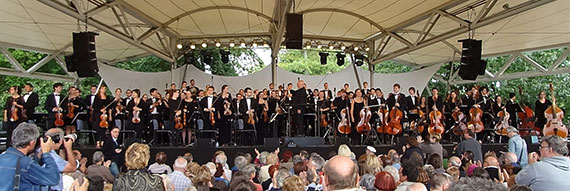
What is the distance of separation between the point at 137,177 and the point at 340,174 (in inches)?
55.0

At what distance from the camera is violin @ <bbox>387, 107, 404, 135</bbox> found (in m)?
9.28

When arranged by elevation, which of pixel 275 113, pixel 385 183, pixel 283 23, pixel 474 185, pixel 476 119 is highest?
pixel 283 23

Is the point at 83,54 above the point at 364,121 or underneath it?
above

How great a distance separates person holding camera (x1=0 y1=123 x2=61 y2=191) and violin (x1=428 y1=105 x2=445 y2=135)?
8.08 m

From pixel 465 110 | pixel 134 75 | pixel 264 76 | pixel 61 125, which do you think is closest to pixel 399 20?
pixel 465 110

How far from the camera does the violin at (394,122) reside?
30.5 ft

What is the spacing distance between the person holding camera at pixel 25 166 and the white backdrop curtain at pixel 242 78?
10.6 m

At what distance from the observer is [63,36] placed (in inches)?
468

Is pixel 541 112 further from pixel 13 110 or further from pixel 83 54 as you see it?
pixel 13 110

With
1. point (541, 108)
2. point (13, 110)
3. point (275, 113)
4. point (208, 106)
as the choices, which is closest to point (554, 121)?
point (541, 108)

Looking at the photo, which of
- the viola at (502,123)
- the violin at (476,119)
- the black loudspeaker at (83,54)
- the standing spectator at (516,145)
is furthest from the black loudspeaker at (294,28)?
the viola at (502,123)

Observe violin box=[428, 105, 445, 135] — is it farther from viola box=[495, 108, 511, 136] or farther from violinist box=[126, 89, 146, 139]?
violinist box=[126, 89, 146, 139]

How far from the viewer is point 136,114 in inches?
361

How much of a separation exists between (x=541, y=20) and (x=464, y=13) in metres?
1.68
